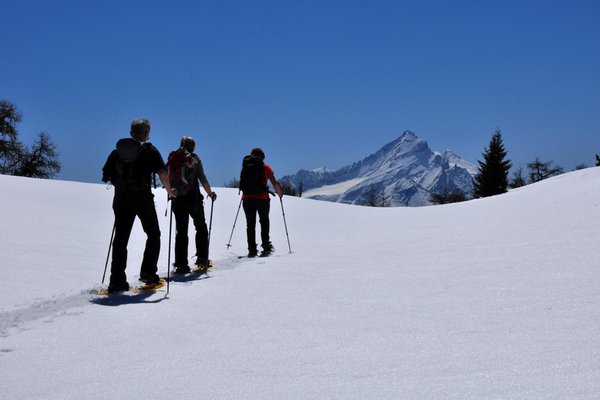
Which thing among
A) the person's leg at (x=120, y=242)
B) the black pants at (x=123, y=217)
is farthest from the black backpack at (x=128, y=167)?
the person's leg at (x=120, y=242)

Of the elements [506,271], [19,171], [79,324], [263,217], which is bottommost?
[79,324]

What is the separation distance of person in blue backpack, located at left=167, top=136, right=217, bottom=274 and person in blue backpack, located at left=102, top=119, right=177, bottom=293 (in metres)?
1.66

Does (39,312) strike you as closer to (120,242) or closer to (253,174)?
(120,242)

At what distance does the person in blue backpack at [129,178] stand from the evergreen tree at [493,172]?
49.1 m

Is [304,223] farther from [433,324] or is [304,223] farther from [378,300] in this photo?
[433,324]

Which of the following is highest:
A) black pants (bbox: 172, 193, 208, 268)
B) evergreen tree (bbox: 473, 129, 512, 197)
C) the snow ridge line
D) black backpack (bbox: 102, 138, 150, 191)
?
evergreen tree (bbox: 473, 129, 512, 197)

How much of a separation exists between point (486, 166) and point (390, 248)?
46.4 meters

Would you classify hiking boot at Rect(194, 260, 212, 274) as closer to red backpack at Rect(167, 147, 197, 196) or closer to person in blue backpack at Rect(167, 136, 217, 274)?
person in blue backpack at Rect(167, 136, 217, 274)

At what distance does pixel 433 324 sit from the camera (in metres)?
3.99

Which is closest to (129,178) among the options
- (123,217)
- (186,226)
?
(123,217)

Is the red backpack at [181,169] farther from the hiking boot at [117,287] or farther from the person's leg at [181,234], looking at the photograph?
the hiking boot at [117,287]

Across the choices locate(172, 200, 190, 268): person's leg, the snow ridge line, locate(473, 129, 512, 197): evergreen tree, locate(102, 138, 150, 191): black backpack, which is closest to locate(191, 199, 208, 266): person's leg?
locate(172, 200, 190, 268): person's leg

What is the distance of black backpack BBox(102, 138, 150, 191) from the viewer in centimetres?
589

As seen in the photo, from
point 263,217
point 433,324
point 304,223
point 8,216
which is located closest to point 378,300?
point 433,324
